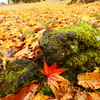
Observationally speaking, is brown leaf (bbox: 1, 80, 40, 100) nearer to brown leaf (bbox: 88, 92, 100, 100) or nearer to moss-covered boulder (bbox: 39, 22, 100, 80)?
moss-covered boulder (bbox: 39, 22, 100, 80)

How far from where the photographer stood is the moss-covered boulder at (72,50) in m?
1.22

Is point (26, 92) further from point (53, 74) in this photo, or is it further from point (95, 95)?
point (95, 95)

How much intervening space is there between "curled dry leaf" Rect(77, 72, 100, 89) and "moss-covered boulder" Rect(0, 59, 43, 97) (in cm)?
40

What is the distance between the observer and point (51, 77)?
43.8 inches

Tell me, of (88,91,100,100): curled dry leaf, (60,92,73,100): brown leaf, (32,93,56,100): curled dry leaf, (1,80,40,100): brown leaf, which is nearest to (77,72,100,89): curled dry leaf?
(88,91,100,100): curled dry leaf

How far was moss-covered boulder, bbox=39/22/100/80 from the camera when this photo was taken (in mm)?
1216

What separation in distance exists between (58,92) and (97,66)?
56 cm

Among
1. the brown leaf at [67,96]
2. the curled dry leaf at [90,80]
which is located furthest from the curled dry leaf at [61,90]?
the curled dry leaf at [90,80]

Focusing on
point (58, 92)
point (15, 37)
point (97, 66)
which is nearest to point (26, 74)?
point (58, 92)

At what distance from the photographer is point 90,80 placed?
3.62 ft

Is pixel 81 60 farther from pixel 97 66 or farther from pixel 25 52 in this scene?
pixel 25 52

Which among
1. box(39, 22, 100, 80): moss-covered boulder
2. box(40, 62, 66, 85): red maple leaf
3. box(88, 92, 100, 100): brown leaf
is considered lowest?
box(88, 92, 100, 100): brown leaf

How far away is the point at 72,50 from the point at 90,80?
349 mm

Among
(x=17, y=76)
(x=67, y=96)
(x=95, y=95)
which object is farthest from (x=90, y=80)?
(x=17, y=76)
